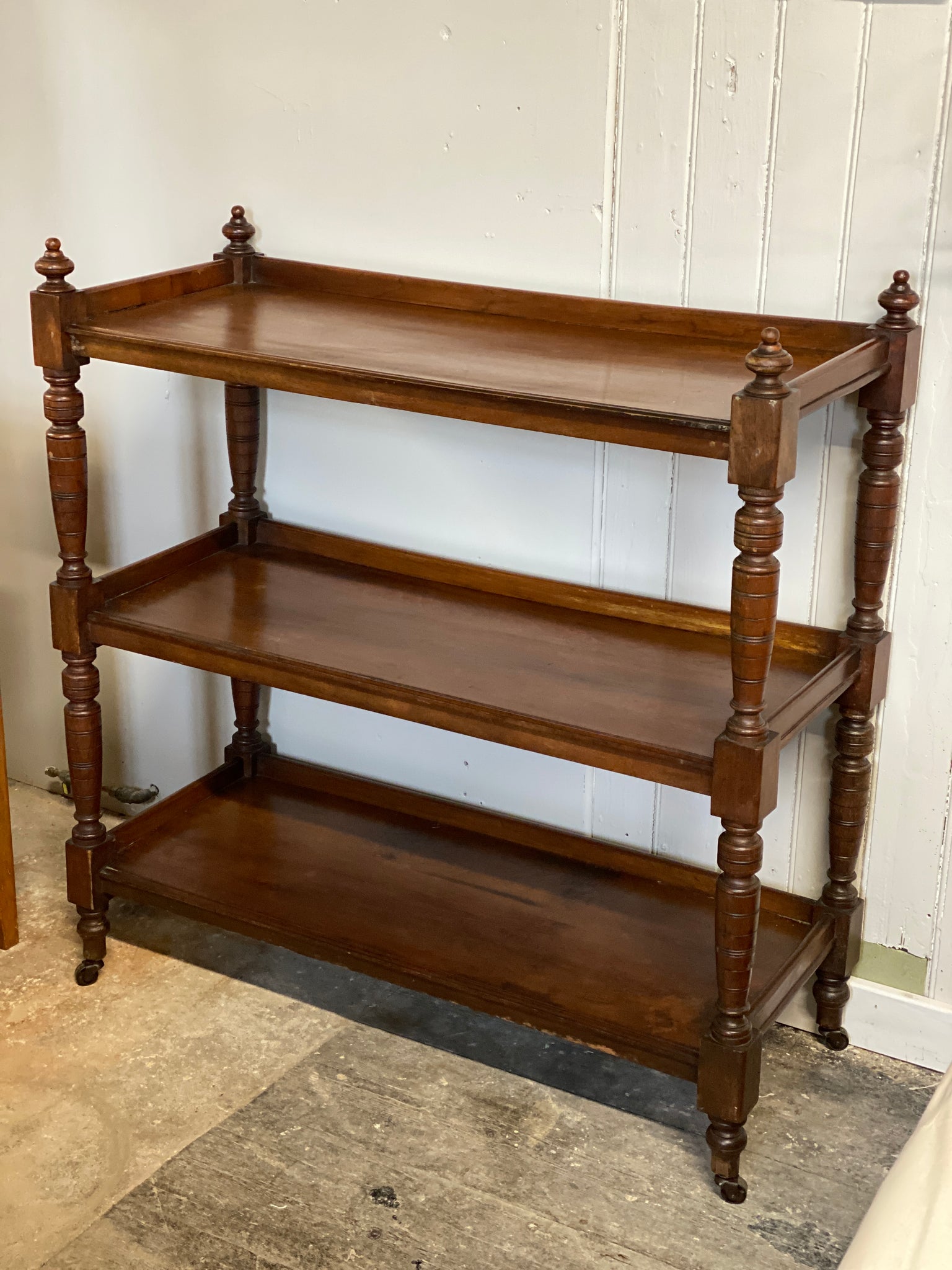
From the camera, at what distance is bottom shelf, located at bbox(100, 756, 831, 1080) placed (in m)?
2.59

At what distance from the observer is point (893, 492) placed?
8.29ft

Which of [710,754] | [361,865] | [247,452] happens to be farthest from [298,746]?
[710,754]

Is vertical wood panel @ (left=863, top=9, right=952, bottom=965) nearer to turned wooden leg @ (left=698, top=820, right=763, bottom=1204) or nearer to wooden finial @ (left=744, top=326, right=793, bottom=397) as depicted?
turned wooden leg @ (left=698, top=820, right=763, bottom=1204)

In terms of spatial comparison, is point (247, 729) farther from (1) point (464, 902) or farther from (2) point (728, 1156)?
(2) point (728, 1156)

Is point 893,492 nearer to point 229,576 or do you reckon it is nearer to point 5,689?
point 229,576

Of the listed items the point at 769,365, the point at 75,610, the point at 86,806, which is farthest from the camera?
the point at 86,806

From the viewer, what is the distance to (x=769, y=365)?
78.6 inches

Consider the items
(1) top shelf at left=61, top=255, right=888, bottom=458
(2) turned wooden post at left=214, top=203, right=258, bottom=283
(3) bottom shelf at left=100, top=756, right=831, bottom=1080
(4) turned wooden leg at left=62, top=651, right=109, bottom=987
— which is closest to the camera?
(1) top shelf at left=61, top=255, right=888, bottom=458

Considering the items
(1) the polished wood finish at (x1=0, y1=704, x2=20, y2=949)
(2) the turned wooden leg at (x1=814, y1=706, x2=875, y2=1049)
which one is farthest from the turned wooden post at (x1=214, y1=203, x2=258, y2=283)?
(2) the turned wooden leg at (x1=814, y1=706, x2=875, y2=1049)

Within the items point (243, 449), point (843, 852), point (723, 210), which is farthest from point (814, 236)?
point (243, 449)

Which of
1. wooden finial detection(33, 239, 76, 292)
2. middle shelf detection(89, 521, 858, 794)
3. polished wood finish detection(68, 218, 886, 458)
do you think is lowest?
middle shelf detection(89, 521, 858, 794)

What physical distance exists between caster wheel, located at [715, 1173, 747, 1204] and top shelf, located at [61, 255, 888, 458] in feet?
4.03

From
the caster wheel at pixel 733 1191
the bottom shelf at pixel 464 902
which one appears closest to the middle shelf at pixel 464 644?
the bottom shelf at pixel 464 902

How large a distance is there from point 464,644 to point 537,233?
2.61 feet
